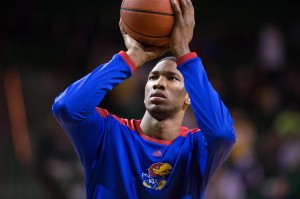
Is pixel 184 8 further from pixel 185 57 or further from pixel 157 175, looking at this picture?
pixel 157 175

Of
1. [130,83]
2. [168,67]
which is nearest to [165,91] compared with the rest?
[168,67]

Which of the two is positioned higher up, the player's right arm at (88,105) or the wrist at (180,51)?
the wrist at (180,51)

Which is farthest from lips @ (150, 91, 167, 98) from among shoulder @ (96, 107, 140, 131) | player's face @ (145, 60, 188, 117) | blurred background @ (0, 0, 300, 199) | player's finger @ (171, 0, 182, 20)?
blurred background @ (0, 0, 300, 199)

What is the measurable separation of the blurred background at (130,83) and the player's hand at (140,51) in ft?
16.4

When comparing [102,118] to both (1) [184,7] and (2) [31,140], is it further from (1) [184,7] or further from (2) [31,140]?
(2) [31,140]

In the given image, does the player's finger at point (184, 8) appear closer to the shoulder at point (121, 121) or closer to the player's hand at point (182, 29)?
the player's hand at point (182, 29)

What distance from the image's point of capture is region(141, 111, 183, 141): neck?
4406 mm

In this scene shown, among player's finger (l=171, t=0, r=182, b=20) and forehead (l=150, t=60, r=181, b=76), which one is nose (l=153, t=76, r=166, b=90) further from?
player's finger (l=171, t=0, r=182, b=20)

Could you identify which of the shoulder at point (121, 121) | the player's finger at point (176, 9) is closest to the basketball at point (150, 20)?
the player's finger at point (176, 9)

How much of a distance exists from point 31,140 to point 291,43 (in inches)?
247

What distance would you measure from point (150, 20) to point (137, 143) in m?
0.86

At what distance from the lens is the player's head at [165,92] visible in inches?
171

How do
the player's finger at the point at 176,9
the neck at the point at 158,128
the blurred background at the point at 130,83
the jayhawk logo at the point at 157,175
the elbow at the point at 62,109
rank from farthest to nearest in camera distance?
the blurred background at the point at 130,83
the neck at the point at 158,128
the jayhawk logo at the point at 157,175
the player's finger at the point at 176,9
the elbow at the point at 62,109

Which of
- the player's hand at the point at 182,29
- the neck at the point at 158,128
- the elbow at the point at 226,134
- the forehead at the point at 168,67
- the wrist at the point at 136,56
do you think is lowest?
the neck at the point at 158,128
